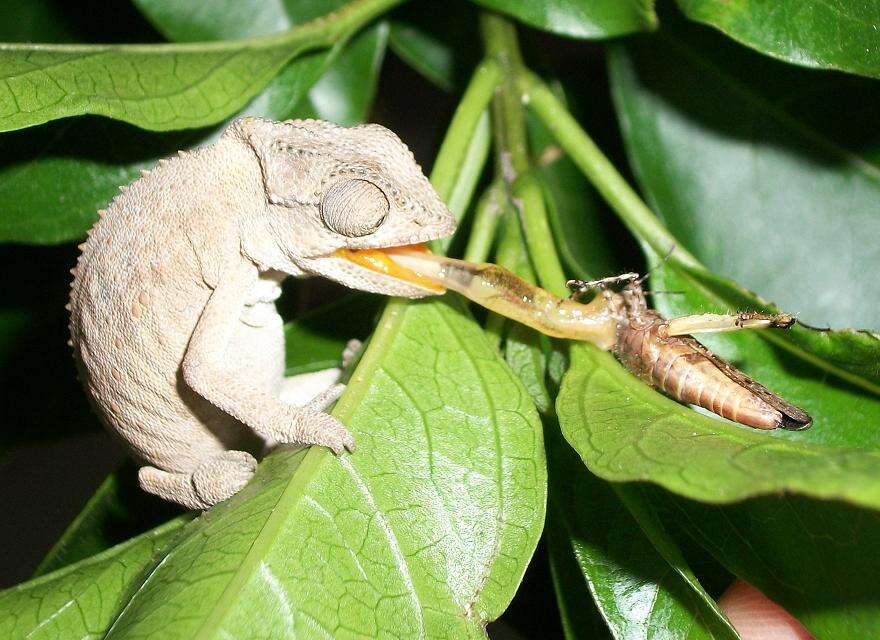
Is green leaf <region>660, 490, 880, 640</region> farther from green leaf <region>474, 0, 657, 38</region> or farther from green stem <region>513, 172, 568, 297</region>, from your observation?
green leaf <region>474, 0, 657, 38</region>

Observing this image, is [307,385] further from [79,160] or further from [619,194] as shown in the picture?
[619,194]

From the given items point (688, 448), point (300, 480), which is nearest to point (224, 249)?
point (300, 480)

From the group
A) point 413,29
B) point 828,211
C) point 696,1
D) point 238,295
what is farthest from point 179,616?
point 413,29

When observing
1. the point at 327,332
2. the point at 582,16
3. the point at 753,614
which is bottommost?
the point at 753,614

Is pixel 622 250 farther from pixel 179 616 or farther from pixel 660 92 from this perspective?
pixel 179 616

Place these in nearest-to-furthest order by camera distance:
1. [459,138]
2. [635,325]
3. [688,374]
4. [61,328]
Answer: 1. [688,374]
2. [635,325]
3. [459,138]
4. [61,328]

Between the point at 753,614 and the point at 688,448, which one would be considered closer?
the point at 688,448
